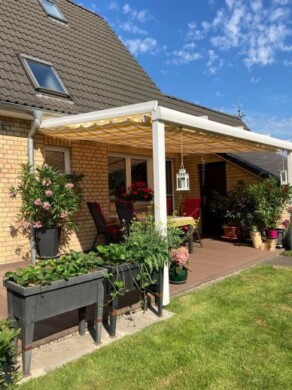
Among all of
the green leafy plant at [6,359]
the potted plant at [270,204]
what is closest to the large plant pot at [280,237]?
the potted plant at [270,204]

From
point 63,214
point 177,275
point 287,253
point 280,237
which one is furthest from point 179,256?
point 280,237

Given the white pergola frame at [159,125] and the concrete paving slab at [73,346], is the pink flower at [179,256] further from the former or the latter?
the concrete paving slab at [73,346]

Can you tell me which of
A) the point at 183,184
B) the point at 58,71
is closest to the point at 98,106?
the point at 58,71

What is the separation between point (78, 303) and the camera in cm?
400

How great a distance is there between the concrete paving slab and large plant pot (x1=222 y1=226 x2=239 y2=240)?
694 cm

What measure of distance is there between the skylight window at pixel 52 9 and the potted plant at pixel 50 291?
11.0m

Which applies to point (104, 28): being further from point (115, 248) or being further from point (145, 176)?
point (115, 248)

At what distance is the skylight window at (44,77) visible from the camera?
871 centimetres

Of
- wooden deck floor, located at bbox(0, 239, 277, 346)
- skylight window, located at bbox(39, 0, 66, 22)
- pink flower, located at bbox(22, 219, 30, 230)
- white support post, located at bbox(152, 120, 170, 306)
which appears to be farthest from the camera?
skylight window, located at bbox(39, 0, 66, 22)

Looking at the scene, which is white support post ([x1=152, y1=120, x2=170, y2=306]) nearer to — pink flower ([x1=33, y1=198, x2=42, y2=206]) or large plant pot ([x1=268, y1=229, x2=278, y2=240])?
pink flower ([x1=33, y1=198, x2=42, y2=206])

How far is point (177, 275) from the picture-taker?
6.52 metres

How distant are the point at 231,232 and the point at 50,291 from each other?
8.92 metres

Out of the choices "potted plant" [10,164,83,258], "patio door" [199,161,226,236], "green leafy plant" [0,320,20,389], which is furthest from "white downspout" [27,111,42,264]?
"patio door" [199,161,226,236]

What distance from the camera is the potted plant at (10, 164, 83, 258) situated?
7.75m
